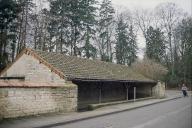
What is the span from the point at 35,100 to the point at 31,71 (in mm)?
7547

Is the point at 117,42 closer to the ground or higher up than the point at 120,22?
closer to the ground

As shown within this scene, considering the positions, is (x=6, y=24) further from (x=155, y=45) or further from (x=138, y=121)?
(x=155, y=45)

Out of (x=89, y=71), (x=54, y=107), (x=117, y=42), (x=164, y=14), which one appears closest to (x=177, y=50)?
(x=164, y=14)

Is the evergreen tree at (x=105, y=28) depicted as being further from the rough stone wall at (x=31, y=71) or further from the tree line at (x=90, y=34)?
the rough stone wall at (x=31, y=71)

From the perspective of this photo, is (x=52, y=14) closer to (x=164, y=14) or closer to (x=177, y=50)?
(x=164, y=14)

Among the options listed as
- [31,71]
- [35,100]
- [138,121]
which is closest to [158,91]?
[31,71]

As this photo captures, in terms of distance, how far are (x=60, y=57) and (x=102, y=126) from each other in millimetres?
13958

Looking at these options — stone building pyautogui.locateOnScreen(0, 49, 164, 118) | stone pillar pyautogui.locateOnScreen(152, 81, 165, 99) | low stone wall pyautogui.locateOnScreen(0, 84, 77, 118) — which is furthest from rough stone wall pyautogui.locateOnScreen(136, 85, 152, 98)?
low stone wall pyautogui.locateOnScreen(0, 84, 77, 118)

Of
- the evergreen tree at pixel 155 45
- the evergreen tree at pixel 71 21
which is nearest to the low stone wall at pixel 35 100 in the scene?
the evergreen tree at pixel 71 21

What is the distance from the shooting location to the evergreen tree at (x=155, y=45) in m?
68.1

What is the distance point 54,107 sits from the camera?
61.7 ft

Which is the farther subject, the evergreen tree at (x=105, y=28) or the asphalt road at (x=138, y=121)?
the evergreen tree at (x=105, y=28)

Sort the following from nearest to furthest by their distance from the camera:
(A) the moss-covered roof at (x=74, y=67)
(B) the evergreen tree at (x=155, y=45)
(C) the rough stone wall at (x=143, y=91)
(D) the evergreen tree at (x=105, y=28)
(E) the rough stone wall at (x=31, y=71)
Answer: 1. (E) the rough stone wall at (x=31, y=71)
2. (A) the moss-covered roof at (x=74, y=67)
3. (C) the rough stone wall at (x=143, y=91)
4. (D) the evergreen tree at (x=105, y=28)
5. (B) the evergreen tree at (x=155, y=45)

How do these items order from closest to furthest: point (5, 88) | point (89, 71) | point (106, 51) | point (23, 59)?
point (5, 88)
point (23, 59)
point (89, 71)
point (106, 51)
